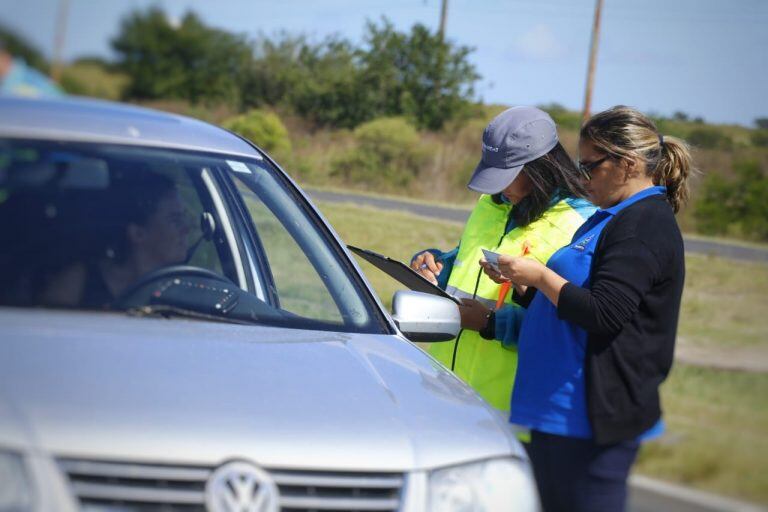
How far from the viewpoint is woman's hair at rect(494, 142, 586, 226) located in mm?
3818

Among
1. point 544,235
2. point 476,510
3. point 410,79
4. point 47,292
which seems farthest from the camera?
point 410,79

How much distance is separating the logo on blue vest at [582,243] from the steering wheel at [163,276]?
109 centimetres

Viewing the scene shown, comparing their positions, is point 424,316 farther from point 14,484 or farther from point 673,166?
point 14,484

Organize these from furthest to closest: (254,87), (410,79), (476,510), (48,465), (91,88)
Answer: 1. (410,79)
2. (254,87)
3. (91,88)
4. (476,510)
5. (48,465)

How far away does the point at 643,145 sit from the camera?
3479 mm

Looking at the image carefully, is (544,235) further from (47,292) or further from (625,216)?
(47,292)

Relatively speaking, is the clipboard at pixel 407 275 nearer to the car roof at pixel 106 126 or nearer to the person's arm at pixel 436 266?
the person's arm at pixel 436 266

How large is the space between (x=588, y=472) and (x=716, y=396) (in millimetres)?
4457

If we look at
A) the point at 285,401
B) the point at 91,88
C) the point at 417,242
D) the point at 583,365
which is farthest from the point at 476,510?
the point at 417,242

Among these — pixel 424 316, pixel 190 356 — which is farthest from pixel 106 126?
pixel 424 316

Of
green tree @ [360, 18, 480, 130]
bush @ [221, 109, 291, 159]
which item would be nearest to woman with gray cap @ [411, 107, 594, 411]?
bush @ [221, 109, 291, 159]

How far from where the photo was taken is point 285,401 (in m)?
2.65

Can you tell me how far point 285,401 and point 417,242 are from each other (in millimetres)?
13047

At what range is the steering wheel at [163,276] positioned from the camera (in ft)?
10.3
